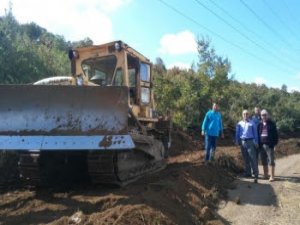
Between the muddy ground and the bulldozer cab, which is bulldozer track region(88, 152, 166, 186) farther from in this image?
the bulldozer cab

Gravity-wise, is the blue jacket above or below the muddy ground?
above

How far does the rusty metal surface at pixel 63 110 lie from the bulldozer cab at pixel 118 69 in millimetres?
1726

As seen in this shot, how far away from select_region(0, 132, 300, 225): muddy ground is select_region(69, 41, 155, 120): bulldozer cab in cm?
180

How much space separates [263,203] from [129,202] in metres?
3.38

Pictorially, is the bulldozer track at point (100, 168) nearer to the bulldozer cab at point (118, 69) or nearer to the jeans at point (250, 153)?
the bulldozer cab at point (118, 69)

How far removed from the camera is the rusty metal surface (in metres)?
8.21

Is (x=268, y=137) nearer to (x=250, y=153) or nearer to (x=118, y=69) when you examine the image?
(x=250, y=153)

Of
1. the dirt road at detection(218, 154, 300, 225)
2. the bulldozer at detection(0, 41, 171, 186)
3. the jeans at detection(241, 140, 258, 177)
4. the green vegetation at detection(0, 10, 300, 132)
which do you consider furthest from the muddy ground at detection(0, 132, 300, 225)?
the green vegetation at detection(0, 10, 300, 132)

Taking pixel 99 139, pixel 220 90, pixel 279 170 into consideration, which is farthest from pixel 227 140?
pixel 99 139

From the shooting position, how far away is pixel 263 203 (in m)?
9.27

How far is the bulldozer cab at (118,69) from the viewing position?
10266mm

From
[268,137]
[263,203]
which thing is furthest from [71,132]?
[268,137]

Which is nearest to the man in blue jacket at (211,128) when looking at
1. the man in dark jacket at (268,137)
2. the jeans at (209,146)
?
the jeans at (209,146)

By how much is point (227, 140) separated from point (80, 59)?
12.0 m
